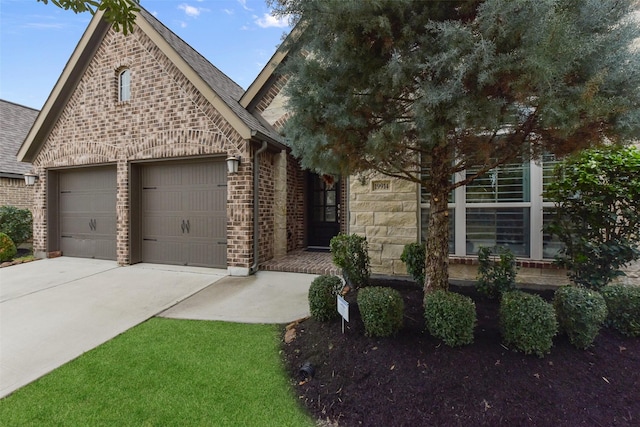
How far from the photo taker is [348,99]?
8.18 feet

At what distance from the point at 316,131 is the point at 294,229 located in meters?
6.08

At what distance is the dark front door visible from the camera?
29.7ft

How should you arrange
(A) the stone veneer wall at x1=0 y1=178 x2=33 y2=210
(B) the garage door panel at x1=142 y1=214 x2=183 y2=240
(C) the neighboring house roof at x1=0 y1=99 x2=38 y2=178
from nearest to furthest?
(B) the garage door panel at x1=142 y1=214 x2=183 y2=240
(A) the stone veneer wall at x1=0 y1=178 x2=33 y2=210
(C) the neighboring house roof at x1=0 y1=99 x2=38 y2=178

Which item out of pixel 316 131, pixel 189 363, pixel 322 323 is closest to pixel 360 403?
pixel 322 323

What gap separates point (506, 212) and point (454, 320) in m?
2.70

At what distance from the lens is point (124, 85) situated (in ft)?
25.1

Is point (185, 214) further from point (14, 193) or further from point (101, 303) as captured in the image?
point (14, 193)

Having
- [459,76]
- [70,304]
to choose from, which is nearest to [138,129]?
[70,304]

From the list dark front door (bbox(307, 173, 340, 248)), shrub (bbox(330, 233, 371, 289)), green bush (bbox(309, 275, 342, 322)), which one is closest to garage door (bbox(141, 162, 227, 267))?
dark front door (bbox(307, 173, 340, 248))

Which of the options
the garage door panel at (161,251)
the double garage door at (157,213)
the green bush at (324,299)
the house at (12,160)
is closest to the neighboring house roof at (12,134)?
the house at (12,160)

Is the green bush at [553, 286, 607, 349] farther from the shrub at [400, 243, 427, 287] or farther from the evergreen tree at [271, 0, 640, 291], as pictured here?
the shrub at [400, 243, 427, 287]

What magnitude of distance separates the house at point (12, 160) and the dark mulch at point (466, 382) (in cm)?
1356

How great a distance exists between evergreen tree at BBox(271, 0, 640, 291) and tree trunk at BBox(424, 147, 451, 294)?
18 cm

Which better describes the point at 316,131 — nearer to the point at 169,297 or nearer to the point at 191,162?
the point at 169,297
